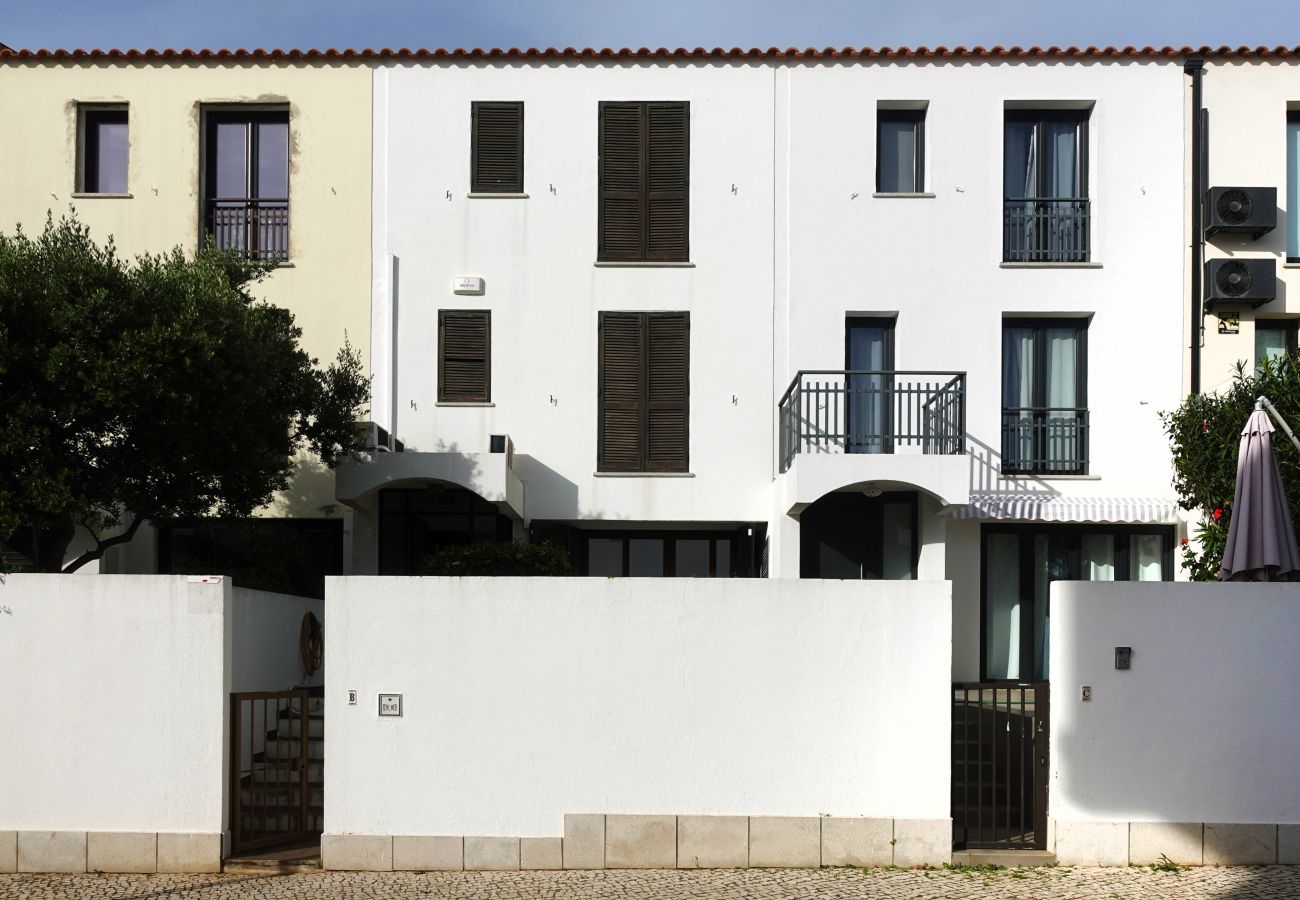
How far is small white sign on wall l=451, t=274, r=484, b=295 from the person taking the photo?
17859mm

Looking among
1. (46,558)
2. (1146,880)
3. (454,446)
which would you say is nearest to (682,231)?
(454,446)

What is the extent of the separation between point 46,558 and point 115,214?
6502 mm

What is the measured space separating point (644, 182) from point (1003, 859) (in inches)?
433

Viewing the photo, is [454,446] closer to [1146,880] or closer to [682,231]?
[682,231]

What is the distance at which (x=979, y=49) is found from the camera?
17828mm

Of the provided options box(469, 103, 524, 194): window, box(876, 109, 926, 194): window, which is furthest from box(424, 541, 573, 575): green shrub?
box(876, 109, 926, 194): window

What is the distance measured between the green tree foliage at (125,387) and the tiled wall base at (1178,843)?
970 centimetres

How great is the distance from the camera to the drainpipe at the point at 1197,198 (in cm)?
1758

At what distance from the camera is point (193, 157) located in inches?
711

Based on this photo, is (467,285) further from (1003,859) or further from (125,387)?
(1003,859)

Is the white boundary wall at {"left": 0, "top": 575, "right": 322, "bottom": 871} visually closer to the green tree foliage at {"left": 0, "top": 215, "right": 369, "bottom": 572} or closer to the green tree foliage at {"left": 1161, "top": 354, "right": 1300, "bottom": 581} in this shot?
the green tree foliage at {"left": 0, "top": 215, "right": 369, "bottom": 572}

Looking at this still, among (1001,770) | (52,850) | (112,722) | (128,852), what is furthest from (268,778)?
(1001,770)

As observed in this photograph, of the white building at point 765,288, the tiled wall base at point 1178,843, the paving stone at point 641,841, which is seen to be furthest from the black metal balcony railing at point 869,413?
the paving stone at point 641,841

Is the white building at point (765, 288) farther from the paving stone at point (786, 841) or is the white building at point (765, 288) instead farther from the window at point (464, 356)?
the paving stone at point (786, 841)
